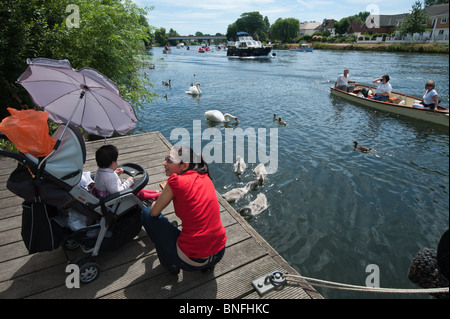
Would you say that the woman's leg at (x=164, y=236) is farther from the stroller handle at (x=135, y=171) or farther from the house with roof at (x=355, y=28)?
the house with roof at (x=355, y=28)

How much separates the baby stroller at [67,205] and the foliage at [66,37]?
22.2ft

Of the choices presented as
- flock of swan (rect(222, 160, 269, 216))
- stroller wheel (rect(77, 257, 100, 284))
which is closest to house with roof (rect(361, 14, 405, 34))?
flock of swan (rect(222, 160, 269, 216))

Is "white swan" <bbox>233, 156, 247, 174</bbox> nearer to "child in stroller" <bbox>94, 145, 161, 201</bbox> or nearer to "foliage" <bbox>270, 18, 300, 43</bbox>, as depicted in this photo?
"child in stroller" <bbox>94, 145, 161, 201</bbox>

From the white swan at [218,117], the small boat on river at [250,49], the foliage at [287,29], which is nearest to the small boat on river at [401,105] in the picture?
the white swan at [218,117]

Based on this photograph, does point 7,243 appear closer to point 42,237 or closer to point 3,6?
point 42,237

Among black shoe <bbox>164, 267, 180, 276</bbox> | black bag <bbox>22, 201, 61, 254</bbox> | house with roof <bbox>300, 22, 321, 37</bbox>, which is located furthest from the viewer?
house with roof <bbox>300, 22, 321, 37</bbox>

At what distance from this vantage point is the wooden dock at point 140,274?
2.88m

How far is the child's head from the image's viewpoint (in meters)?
2.99

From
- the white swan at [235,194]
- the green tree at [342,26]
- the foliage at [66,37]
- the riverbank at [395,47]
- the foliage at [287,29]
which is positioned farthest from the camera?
the foliage at [287,29]

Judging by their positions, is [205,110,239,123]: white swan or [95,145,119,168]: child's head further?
[205,110,239,123]: white swan

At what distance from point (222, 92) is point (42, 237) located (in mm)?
20952

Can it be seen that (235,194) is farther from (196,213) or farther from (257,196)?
(196,213)

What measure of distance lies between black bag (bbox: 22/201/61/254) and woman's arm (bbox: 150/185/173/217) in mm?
1206

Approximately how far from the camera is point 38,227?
2730 mm
